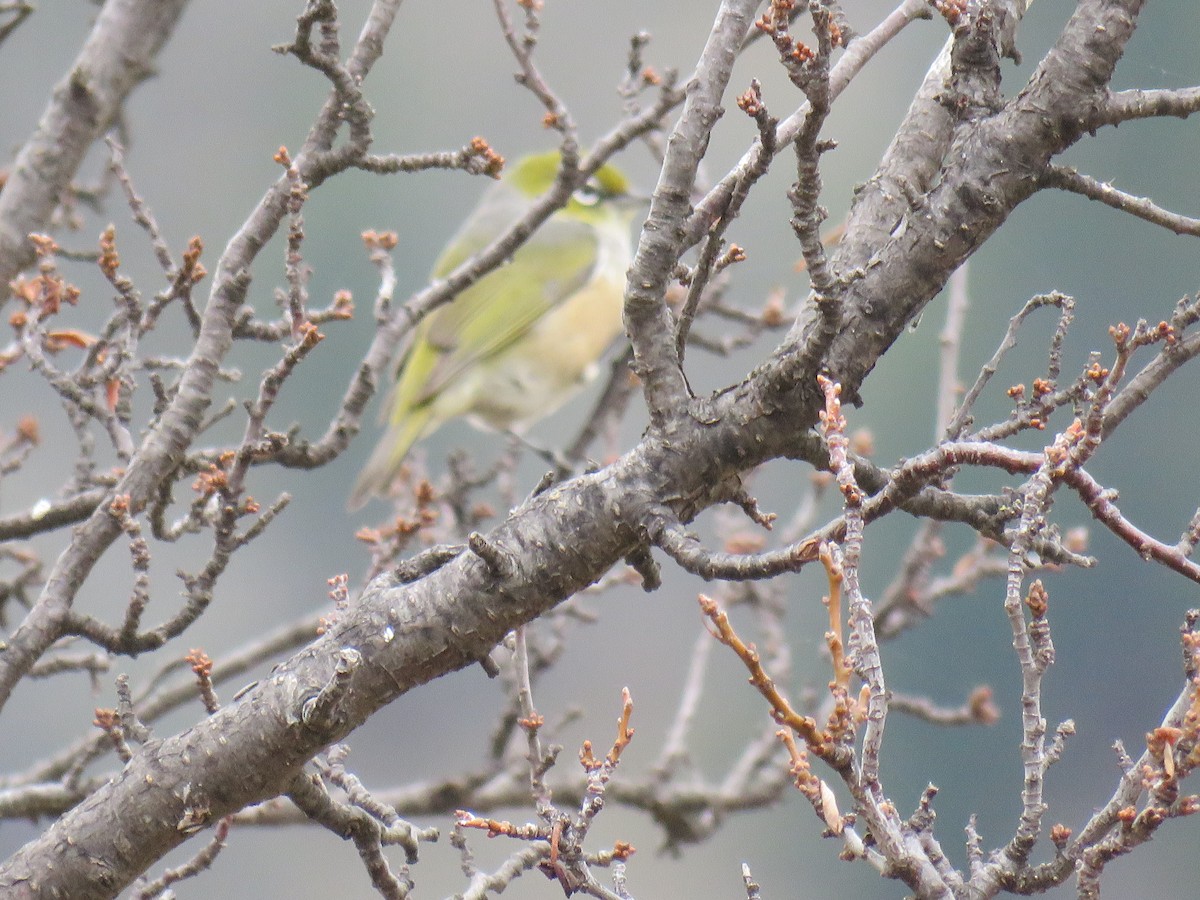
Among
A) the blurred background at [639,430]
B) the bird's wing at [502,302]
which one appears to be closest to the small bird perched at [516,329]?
the bird's wing at [502,302]

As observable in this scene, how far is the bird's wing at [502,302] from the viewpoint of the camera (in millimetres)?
7371

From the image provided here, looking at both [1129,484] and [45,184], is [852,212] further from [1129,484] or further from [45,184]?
[1129,484]

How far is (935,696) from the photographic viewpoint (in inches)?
734

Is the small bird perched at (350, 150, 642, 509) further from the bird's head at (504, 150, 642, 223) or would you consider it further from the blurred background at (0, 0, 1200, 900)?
the blurred background at (0, 0, 1200, 900)

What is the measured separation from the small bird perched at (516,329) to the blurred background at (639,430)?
6.83 metres

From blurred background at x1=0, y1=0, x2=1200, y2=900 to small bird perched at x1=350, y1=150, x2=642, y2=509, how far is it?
6.83 m

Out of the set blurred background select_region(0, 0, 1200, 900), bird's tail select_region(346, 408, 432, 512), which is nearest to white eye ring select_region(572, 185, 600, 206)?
bird's tail select_region(346, 408, 432, 512)

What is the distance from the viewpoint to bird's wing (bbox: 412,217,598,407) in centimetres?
737

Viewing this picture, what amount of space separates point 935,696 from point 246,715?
17686 millimetres

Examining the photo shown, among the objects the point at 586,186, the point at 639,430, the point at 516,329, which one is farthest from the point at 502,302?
the point at 639,430

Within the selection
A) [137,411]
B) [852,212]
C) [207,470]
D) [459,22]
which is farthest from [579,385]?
[459,22]

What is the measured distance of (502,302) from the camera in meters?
7.62

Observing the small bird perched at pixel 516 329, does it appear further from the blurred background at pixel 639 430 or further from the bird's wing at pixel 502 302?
the blurred background at pixel 639 430

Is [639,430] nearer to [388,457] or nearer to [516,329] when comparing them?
[516,329]
